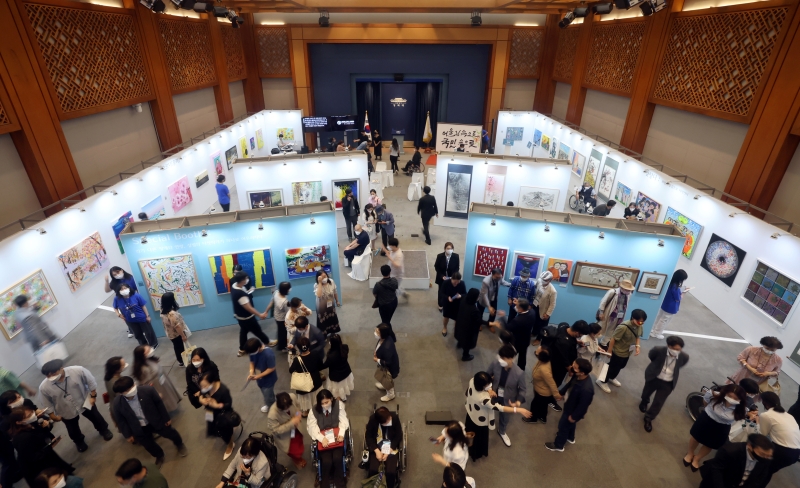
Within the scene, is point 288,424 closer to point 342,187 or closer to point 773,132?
point 342,187

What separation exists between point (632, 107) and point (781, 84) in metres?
4.68

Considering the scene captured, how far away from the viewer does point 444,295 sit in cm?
651

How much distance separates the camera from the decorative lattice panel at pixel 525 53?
17.2 meters

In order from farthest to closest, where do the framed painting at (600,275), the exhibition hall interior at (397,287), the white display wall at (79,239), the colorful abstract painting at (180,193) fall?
the colorful abstract painting at (180,193), the framed painting at (600,275), the white display wall at (79,239), the exhibition hall interior at (397,287)

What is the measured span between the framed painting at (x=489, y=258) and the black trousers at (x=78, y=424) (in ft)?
19.6

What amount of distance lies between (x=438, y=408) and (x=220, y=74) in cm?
1452

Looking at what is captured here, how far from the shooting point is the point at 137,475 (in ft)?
10.8

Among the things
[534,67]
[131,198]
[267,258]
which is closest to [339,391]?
[267,258]

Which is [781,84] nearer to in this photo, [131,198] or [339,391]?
[339,391]

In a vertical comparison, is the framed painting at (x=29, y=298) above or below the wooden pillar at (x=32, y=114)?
below

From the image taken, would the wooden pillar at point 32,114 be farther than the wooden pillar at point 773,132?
No

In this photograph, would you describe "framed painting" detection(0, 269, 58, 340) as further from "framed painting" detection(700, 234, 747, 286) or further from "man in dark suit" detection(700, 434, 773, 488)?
"framed painting" detection(700, 234, 747, 286)

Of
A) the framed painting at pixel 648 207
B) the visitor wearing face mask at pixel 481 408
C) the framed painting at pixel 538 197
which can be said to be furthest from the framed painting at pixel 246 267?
the framed painting at pixel 648 207

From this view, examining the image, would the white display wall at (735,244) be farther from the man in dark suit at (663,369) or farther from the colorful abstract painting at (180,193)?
the colorful abstract painting at (180,193)
